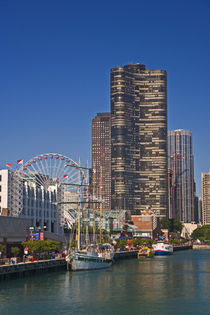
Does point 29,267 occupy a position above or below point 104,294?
above

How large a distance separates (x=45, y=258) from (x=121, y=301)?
1845 inches

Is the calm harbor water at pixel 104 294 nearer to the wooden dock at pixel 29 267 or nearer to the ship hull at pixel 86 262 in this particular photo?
the wooden dock at pixel 29 267

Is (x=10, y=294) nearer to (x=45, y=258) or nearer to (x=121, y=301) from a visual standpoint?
(x=121, y=301)

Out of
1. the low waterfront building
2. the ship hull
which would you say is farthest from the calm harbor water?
the low waterfront building

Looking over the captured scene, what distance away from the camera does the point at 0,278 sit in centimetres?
9225

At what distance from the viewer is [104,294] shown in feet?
274

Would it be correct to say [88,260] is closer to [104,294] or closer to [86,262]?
[86,262]

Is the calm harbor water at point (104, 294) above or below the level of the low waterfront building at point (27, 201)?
below

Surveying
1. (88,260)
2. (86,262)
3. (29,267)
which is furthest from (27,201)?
(29,267)

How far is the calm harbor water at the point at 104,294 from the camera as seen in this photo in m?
70.5

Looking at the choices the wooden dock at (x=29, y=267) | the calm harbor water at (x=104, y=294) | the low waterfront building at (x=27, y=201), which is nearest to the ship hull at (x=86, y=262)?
the calm harbor water at (x=104, y=294)

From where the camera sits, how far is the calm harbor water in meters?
70.5

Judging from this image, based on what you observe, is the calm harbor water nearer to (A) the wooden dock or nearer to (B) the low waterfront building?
(A) the wooden dock

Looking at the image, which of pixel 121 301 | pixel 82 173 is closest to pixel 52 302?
pixel 121 301
